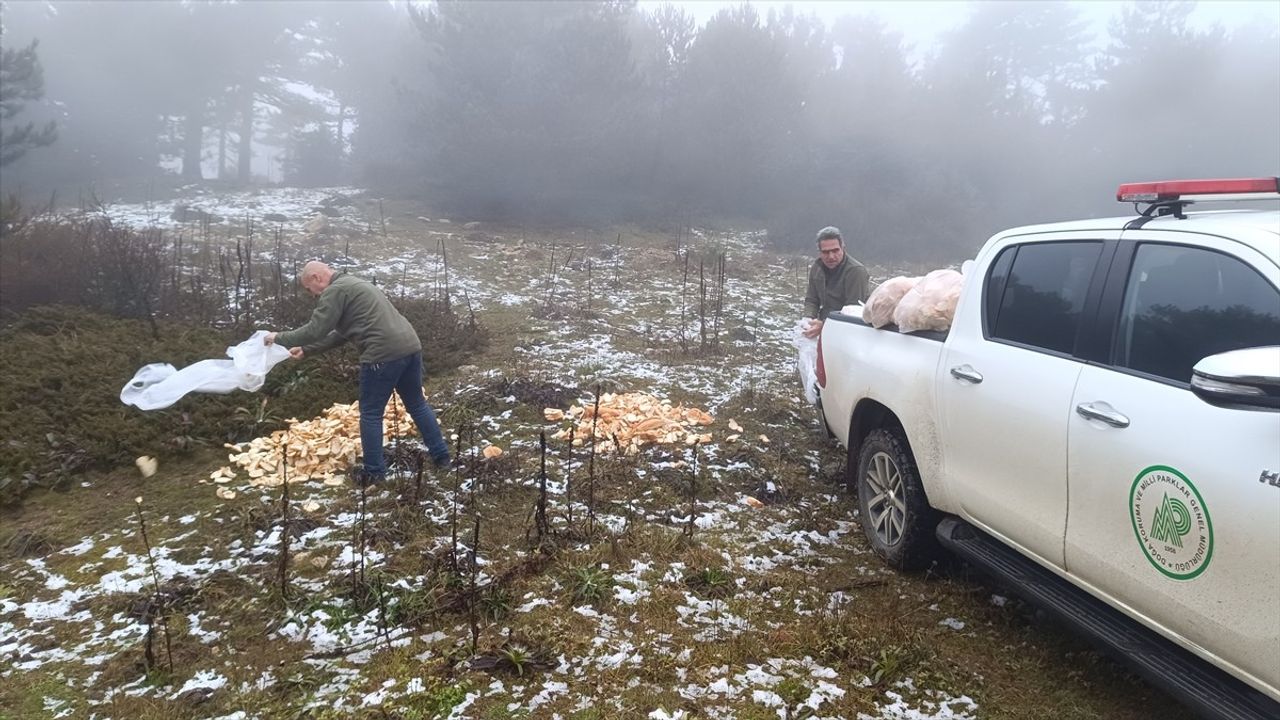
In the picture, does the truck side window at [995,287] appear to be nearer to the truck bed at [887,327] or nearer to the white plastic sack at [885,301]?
the truck bed at [887,327]

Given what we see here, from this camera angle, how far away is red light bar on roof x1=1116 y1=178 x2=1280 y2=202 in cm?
227

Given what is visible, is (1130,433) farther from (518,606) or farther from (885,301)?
(518,606)

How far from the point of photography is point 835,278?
5930 mm

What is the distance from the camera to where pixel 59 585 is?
3637mm

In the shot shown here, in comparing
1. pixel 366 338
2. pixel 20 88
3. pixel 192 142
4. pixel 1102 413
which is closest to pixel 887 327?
pixel 1102 413

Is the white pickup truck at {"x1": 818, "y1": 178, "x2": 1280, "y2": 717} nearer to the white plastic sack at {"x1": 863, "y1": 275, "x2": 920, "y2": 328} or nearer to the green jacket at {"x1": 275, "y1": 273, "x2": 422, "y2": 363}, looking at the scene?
the white plastic sack at {"x1": 863, "y1": 275, "x2": 920, "y2": 328}

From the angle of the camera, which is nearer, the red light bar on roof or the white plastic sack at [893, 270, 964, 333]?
the red light bar on roof

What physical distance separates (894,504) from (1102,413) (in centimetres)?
152

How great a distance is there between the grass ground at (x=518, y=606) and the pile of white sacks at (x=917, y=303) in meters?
1.40

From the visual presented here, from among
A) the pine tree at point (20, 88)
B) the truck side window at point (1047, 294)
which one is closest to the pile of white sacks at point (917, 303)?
the truck side window at point (1047, 294)

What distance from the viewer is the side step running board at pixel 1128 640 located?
197cm

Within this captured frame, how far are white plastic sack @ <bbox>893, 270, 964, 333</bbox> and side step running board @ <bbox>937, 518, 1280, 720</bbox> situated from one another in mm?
1125

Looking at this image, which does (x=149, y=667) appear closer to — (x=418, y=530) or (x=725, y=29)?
(x=418, y=530)

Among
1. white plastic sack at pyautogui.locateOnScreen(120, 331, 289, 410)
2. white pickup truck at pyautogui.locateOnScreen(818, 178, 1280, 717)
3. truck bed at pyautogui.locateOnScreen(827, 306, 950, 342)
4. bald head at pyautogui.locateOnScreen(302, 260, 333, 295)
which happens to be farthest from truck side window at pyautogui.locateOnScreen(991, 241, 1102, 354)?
white plastic sack at pyautogui.locateOnScreen(120, 331, 289, 410)
